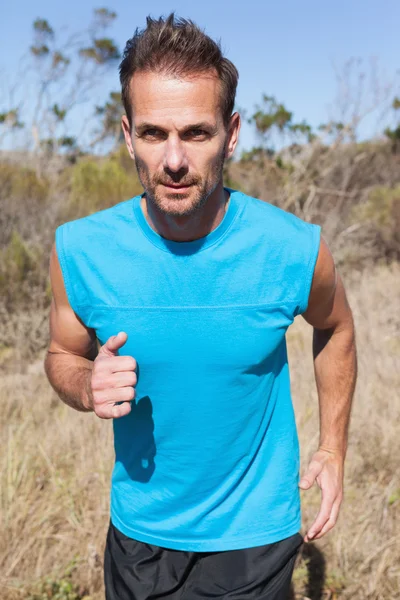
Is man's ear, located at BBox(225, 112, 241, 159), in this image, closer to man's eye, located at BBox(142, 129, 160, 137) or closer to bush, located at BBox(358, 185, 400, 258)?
man's eye, located at BBox(142, 129, 160, 137)

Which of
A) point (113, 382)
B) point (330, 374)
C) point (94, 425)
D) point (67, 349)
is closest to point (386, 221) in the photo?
point (94, 425)

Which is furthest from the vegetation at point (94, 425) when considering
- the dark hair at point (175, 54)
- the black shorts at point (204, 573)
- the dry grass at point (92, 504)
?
the dark hair at point (175, 54)

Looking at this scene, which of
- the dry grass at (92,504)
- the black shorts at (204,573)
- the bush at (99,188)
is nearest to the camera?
the black shorts at (204,573)

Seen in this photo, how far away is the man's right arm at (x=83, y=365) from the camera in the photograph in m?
1.48

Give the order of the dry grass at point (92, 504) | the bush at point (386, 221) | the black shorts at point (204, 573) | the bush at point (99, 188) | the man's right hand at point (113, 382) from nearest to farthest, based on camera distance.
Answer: the man's right hand at point (113, 382), the black shorts at point (204, 573), the dry grass at point (92, 504), the bush at point (99, 188), the bush at point (386, 221)

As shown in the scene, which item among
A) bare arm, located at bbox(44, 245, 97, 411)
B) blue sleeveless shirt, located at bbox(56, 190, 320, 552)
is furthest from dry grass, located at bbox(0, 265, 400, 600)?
bare arm, located at bbox(44, 245, 97, 411)

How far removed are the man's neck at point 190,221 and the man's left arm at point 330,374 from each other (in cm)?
33

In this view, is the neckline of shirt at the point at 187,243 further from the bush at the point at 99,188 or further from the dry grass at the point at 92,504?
the bush at the point at 99,188

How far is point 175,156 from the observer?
5.32 feet

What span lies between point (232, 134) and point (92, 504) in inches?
79.0

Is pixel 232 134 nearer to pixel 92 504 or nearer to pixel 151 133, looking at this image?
pixel 151 133

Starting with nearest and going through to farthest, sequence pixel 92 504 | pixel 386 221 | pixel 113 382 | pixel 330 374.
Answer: pixel 113 382, pixel 330 374, pixel 92 504, pixel 386 221

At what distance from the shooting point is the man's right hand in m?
1.47

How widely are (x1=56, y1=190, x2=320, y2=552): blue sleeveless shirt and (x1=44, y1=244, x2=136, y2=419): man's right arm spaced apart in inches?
3.4
